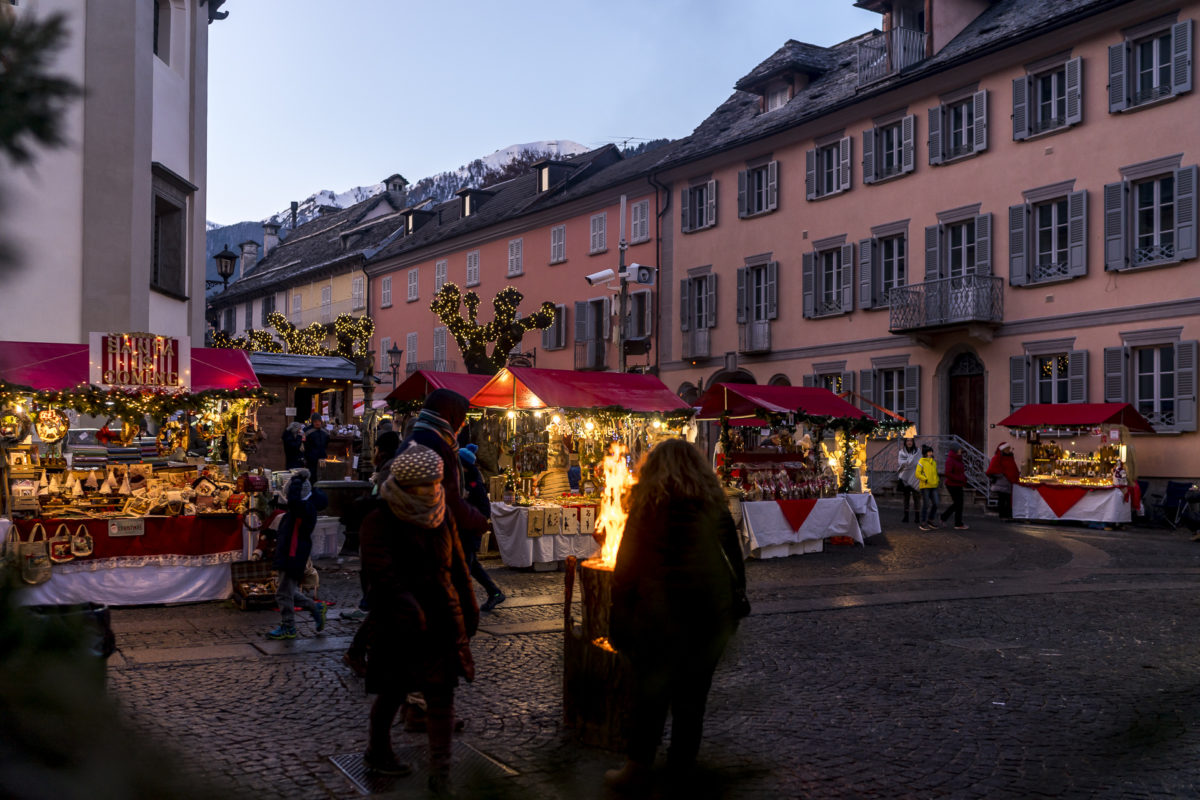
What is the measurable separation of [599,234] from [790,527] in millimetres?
23167

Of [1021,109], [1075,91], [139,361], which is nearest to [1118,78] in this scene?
[1075,91]

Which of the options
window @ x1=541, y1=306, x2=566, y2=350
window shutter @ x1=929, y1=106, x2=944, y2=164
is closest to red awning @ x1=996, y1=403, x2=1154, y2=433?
window shutter @ x1=929, y1=106, x2=944, y2=164

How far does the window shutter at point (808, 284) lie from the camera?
98.3 ft

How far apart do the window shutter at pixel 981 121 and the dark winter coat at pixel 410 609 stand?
77.2ft

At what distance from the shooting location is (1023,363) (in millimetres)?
24625

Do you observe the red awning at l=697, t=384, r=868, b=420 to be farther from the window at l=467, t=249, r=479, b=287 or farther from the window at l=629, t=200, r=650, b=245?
the window at l=467, t=249, r=479, b=287

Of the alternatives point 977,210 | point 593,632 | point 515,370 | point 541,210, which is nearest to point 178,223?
point 515,370

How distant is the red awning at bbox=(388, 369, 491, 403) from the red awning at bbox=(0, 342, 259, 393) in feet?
16.1

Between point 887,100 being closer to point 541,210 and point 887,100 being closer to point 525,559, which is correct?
point 541,210

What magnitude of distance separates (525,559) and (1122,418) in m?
13.9

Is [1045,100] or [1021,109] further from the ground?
[1045,100]

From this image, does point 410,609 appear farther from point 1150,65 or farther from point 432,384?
point 1150,65

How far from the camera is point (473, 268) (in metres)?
44.0

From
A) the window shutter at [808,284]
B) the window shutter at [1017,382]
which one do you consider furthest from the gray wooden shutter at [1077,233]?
the window shutter at [808,284]
